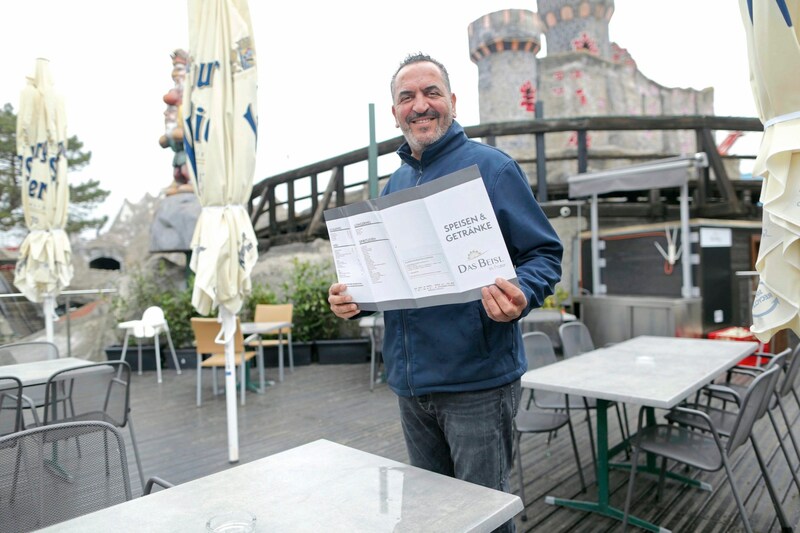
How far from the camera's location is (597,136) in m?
14.6

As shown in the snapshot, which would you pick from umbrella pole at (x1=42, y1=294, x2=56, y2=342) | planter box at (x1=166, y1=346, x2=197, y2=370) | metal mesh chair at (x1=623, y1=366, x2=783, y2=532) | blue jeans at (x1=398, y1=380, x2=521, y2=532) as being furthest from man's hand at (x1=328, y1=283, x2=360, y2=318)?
planter box at (x1=166, y1=346, x2=197, y2=370)

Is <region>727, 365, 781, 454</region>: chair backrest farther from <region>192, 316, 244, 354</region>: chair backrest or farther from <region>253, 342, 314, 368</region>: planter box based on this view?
<region>253, 342, 314, 368</region>: planter box

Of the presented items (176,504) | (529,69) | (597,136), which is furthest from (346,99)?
(597,136)

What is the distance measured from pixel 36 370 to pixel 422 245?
316cm

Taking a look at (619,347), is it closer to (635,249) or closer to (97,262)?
(635,249)

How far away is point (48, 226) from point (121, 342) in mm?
3263

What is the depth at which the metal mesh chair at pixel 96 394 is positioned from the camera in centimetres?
277

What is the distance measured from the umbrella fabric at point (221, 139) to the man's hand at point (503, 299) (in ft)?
8.79

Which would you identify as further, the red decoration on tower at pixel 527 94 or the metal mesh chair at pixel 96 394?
the red decoration on tower at pixel 527 94

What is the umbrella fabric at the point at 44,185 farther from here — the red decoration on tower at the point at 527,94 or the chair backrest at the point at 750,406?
the red decoration on tower at the point at 527,94

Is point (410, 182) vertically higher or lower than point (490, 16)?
lower

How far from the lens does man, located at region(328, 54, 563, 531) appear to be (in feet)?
4.61

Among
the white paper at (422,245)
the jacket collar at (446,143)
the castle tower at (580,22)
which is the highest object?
the castle tower at (580,22)

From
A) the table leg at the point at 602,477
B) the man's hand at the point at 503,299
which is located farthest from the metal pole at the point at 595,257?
the man's hand at the point at 503,299
